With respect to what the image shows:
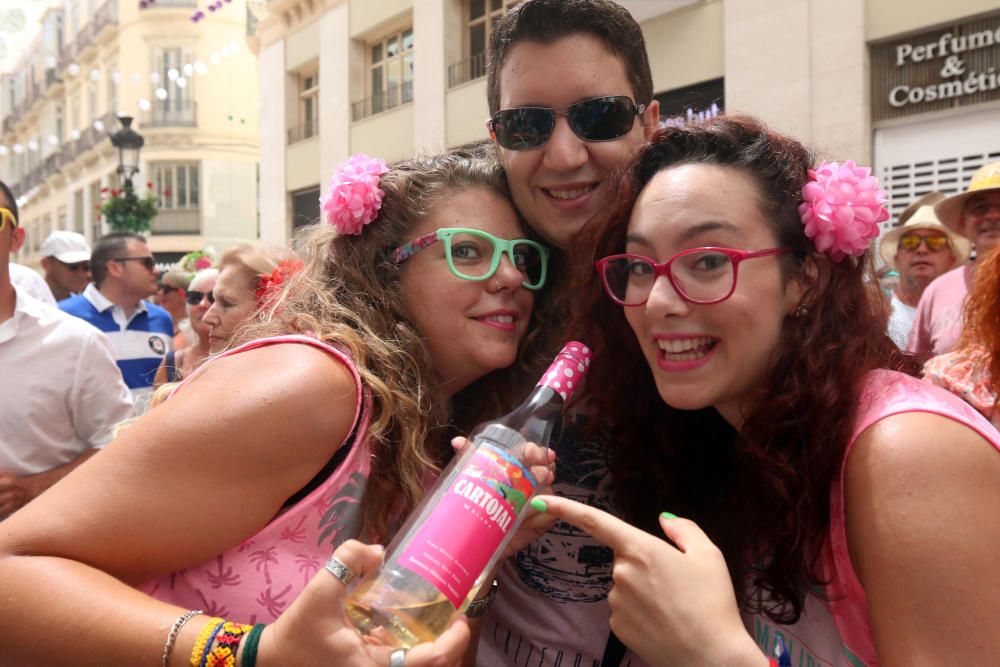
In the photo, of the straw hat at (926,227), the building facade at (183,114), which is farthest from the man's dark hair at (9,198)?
the building facade at (183,114)

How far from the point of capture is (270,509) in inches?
69.8

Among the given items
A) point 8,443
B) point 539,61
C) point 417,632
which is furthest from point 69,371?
point 417,632

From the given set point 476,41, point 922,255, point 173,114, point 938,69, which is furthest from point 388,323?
point 173,114

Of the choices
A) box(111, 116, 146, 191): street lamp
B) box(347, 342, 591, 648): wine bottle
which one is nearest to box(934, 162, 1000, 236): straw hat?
box(347, 342, 591, 648): wine bottle

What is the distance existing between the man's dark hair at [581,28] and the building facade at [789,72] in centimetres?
26

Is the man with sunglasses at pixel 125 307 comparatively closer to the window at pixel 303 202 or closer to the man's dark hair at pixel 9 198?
the man's dark hair at pixel 9 198

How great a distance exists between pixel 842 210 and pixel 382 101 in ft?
56.9

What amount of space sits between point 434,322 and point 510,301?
0.23 metres

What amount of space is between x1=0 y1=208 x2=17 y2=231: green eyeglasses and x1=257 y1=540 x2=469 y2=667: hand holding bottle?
3016 mm

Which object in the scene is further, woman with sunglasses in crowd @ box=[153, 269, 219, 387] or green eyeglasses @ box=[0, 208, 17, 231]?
woman with sunglasses in crowd @ box=[153, 269, 219, 387]

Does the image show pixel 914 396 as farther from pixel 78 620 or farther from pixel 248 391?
pixel 78 620

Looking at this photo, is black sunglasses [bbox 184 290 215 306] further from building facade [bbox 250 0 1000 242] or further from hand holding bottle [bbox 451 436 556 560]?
hand holding bottle [bbox 451 436 556 560]

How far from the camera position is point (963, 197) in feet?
17.5

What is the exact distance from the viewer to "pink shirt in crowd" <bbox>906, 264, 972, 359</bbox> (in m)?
4.98
